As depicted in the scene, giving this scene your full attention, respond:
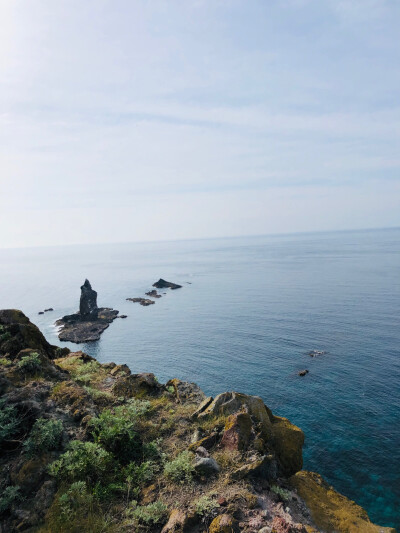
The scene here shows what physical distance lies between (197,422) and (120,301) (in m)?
96.1

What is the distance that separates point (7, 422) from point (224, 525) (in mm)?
8749

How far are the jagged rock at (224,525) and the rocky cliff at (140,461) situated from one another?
1.2 inches

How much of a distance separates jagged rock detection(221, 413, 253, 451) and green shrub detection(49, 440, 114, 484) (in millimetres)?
5000

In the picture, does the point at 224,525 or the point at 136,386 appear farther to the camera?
the point at 136,386

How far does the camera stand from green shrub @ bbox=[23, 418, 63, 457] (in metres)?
11.0

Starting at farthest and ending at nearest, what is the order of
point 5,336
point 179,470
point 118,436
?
point 5,336
point 118,436
point 179,470

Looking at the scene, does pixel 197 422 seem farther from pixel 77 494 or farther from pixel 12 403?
pixel 12 403

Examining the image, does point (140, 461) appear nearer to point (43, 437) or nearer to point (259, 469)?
point (43, 437)

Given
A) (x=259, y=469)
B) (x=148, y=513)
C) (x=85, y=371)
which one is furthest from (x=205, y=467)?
(x=85, y=371)

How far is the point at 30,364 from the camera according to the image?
15.3 metres

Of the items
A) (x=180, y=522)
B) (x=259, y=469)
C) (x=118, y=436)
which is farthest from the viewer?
(x=118, y=436)

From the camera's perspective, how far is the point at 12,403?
1250 cm

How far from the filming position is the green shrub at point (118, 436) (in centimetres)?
1214

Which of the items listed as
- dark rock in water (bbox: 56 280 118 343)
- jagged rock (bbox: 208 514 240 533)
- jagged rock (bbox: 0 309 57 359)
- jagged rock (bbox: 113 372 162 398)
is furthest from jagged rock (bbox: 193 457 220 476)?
dark rock in water (bbox: 56 280 118 343)
